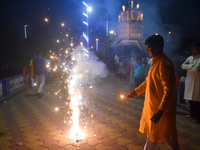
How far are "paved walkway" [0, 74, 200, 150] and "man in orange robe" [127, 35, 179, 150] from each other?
1.18 meters

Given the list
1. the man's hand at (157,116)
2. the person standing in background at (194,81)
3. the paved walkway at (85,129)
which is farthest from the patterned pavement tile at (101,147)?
the person standing in background at (194,81)

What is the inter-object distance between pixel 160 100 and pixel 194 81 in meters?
2.55

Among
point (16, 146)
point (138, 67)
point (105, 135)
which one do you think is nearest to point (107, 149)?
point (105, 135)

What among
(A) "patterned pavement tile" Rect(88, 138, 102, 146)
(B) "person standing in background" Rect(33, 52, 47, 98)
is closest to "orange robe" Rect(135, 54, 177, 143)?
(A) "patterned pavement tile" Rect(88, 138, 102, 146)

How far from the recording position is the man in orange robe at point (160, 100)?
173 cm

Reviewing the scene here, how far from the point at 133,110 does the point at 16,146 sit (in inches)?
137

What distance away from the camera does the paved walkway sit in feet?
9.58

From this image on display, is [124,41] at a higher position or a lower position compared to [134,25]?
lower

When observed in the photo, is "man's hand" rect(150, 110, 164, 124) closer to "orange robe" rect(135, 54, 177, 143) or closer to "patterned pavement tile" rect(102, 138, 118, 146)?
"orange robe" rect(135, 54, 177, 143)

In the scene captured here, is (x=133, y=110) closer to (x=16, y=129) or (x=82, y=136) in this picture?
(x=82, y=136)

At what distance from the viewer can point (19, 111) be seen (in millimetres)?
5008

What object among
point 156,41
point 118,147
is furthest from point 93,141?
point 156,41

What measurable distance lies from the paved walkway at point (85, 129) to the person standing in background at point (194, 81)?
37cm

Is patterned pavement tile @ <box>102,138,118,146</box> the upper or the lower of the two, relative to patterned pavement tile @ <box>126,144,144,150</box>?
lower
